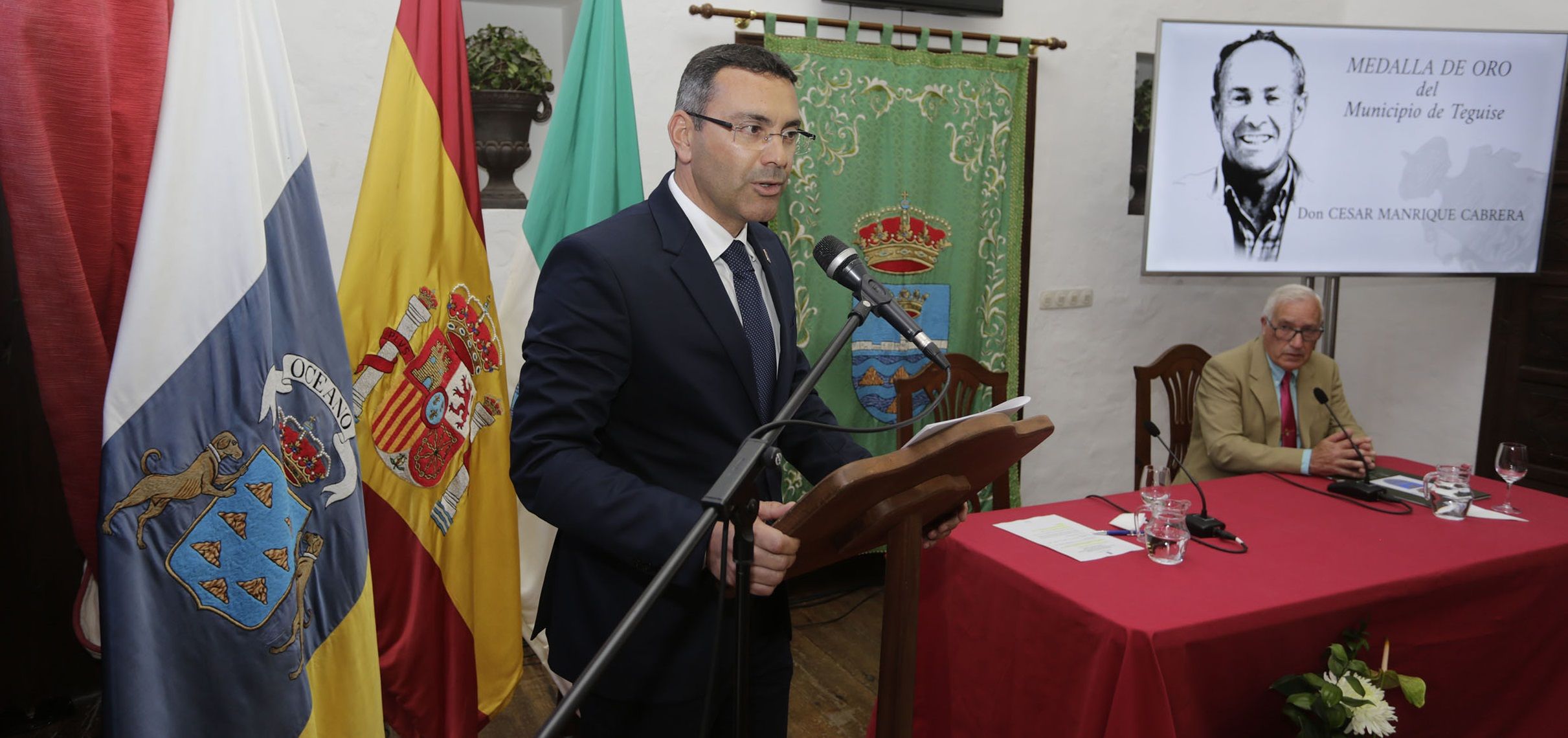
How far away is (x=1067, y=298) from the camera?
4.11 metres

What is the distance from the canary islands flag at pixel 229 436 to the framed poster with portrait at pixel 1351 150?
2884 millimetres

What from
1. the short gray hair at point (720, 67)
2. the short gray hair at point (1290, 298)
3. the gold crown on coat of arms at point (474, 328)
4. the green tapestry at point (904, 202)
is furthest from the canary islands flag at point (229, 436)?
the short gray hair at point (1290, 298)

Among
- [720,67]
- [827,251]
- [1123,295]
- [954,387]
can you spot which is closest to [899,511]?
[827,251]

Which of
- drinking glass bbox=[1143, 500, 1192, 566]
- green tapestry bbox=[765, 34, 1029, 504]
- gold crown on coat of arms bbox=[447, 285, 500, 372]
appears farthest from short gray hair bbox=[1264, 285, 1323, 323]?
gold crown on coat of arms bbox=[447, 285, 500, 372]

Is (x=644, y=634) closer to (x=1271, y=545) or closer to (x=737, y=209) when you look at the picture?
(x=737, y=209)

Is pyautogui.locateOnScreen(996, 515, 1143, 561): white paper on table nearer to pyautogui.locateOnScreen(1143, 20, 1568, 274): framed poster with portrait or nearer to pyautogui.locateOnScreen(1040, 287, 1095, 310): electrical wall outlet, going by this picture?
pyautogui.locateOnScreen(1143, 20, 1568, 274): framed poster with portrait

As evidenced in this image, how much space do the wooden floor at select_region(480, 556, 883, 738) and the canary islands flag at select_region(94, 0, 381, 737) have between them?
88cm

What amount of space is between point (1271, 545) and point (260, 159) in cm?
216

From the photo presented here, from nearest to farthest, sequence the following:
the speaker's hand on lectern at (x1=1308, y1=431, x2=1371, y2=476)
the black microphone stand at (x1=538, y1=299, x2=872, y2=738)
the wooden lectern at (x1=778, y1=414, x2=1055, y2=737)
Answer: the black microphone stand at (x1=538, y1=299, x2=872, y2=738), the wooden lectern at (x1=778, y1=414, x2=1055, y2=737), the speaker's hand on lectern at (x1=1308, y1=431, x2=1371, y2=476)

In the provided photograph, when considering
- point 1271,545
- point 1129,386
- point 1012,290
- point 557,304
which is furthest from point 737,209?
point 1129,386

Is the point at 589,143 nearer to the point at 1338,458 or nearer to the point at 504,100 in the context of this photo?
the point at 504,100

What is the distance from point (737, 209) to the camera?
1.51 m

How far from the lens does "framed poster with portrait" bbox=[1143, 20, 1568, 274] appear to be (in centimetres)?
353

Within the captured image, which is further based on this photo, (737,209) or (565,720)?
(737,209)
